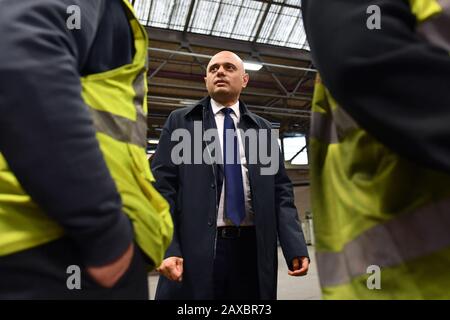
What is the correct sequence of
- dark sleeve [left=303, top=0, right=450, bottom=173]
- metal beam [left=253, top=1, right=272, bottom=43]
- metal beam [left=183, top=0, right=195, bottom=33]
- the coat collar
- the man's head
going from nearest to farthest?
dark sleeve [left=303, top=0, right=450, bottom=173]
the coat collar
the man's head
metal beam [left=183, top=0, right=195, bottom=33]
metal beam [left=253, top=1, right=272, bottom=43]

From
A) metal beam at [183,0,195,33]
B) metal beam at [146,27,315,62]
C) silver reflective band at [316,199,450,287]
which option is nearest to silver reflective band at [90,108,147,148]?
silver reflective band at [316,199,450,287]

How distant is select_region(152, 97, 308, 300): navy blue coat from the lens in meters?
1.56

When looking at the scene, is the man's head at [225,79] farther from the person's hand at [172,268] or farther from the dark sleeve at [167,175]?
the person's hand at [172,268]

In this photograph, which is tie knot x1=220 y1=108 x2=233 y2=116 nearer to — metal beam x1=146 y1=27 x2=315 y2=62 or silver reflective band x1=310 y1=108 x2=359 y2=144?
silver reflective band x1=310 y1=108 x2=359 y2=144

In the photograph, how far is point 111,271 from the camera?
629mm

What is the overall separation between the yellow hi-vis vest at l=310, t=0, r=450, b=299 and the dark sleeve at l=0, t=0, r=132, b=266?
0.38 meters

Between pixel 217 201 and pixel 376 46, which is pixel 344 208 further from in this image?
pixel 217 201

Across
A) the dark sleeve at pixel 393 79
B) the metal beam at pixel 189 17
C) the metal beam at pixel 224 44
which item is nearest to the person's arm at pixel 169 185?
the dark sleeve at pixel 393 79

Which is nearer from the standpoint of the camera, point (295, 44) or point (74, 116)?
point (74, 116)

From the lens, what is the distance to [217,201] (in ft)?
5.40

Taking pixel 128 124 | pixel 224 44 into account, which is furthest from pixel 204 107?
pixel 224 44
